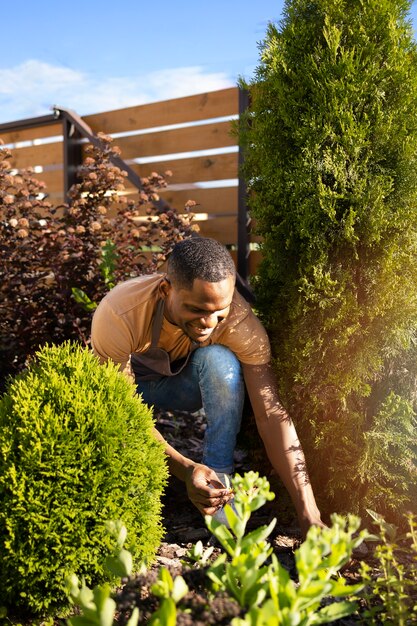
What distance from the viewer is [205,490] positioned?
2705 millimetres

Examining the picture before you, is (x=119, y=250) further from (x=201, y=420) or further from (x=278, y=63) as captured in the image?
(x=278, y=63)

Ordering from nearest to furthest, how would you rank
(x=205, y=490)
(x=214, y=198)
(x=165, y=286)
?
(x=205, y=490)
(x=165, y=286)
(x=214, y=198)

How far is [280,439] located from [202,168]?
440cm

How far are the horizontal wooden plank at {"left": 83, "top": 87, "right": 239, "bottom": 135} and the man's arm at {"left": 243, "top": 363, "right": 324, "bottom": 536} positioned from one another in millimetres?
4115

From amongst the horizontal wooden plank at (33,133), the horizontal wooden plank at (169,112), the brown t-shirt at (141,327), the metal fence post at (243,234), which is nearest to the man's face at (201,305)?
the brown t-shirt at (141,327)

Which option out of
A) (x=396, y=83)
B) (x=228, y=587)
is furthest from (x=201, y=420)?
(x=228, y=587)

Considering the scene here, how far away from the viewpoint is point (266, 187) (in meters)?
3.17

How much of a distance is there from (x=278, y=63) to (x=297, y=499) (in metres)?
2.03

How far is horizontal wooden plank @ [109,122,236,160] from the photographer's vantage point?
22.4 feet

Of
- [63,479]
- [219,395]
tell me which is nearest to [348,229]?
[219,395]

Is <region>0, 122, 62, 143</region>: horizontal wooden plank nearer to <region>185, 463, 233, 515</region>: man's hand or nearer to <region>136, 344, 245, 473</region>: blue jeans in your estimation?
<region>136, 344, 245, 473</region>: blue jeans

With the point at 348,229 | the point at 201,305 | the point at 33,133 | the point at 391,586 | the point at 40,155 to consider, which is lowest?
the point at 391,586

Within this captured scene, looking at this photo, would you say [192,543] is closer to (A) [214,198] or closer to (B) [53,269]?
(B) [53,269]

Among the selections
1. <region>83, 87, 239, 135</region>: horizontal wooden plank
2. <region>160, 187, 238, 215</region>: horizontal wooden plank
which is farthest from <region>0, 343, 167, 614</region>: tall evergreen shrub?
<region>83, 87, 239, 135</region>: horizontal wooden plank
